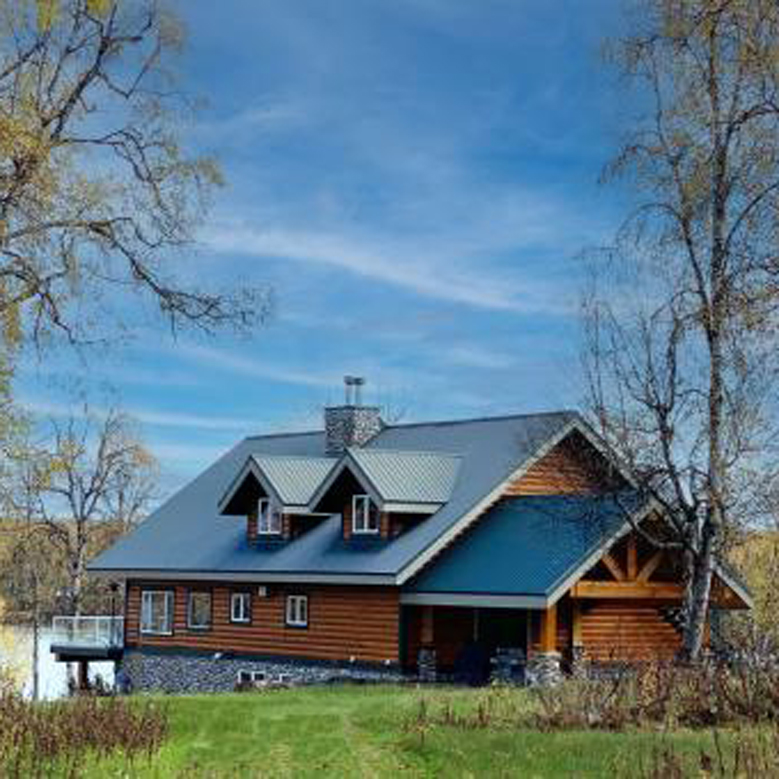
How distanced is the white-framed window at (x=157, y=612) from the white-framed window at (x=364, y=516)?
27.5ft

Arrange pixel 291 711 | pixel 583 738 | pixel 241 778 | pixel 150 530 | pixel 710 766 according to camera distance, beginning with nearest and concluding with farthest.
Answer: pixel 710 766 → pixel 241 778 → pixel 583 738 → pixel 291 711 → pixel 150 530

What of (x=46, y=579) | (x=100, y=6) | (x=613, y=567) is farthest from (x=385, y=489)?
(x=46, y=579)

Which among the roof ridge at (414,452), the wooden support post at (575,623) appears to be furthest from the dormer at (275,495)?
the wooden support post at (575,623)

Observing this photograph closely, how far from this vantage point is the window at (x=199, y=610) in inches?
1556

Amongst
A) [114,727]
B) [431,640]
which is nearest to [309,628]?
[431,640]

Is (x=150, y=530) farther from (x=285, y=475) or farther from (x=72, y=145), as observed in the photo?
(x=72, y=145)

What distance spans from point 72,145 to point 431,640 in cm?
1566

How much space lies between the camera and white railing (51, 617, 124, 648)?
1682 inches

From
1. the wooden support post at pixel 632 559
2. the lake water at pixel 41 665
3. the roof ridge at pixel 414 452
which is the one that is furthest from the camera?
the lake water at pixel 41 665

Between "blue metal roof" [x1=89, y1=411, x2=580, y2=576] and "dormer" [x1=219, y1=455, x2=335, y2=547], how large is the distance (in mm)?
446

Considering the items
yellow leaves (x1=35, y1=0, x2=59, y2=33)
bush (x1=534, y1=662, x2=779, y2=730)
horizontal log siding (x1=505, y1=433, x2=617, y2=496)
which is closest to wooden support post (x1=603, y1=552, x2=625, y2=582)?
horizontal log siding (x1=505, y1=433, x2=617, y2=496)

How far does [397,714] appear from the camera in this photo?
1922 centimetres

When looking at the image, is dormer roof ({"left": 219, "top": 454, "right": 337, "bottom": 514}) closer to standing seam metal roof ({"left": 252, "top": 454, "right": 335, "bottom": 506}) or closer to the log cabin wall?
standing seam metal roof ({"left": 252, "top": 454, "right": 335, "bottom": 506})

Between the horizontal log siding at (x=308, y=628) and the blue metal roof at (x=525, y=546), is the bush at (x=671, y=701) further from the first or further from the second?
the horizontal log siding at (x=308, y=628)
